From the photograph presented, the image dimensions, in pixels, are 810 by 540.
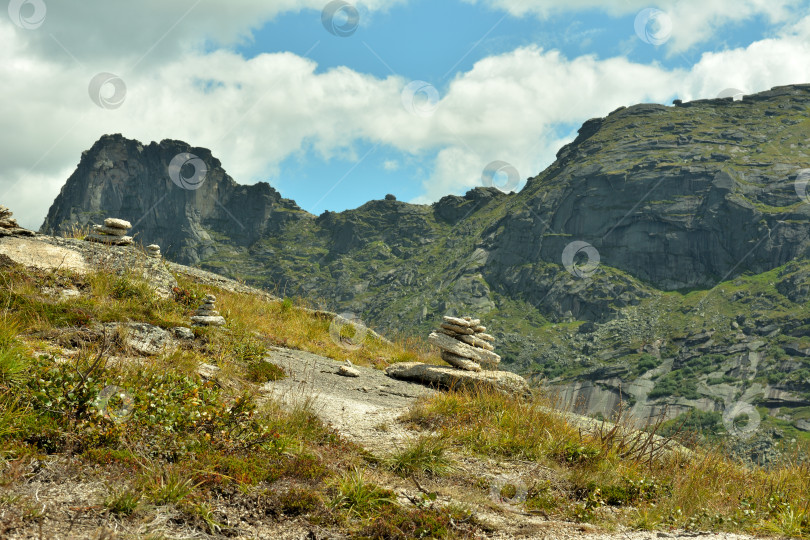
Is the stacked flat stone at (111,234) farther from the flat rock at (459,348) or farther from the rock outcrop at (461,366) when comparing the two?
the flat rock at (459,348)

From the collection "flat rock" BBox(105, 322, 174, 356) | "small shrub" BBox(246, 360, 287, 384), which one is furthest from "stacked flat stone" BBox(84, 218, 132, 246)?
"small shrub" BBox(246, 360, 287, 384)

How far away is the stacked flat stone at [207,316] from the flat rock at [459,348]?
6.06 m

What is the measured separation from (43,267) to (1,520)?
9615 mm

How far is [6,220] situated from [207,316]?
6.24 m

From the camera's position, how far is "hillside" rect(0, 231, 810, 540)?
5.13 meters

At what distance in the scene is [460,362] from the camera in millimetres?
15383

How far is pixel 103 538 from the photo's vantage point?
4.02 m

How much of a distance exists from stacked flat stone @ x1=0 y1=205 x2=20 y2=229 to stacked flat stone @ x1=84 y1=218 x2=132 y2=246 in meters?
2.03

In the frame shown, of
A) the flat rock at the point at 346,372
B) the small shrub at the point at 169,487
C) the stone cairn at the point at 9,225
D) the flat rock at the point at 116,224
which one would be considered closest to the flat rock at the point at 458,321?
the flat rock at the point at 346,372

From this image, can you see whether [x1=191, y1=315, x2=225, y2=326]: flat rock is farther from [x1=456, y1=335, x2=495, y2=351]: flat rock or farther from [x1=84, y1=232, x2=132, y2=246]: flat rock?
[x1=456, y1=335, x2=495, y2=351]: flat rock

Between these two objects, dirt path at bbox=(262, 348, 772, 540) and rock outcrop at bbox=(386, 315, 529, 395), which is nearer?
dirt path at bbox=(262, 348, 772, 540)

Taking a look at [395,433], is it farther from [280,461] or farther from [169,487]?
[169,487]

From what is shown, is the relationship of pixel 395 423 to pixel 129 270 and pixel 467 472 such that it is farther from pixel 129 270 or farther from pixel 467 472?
pixel 129 270

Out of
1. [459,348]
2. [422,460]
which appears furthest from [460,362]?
[422,460]
